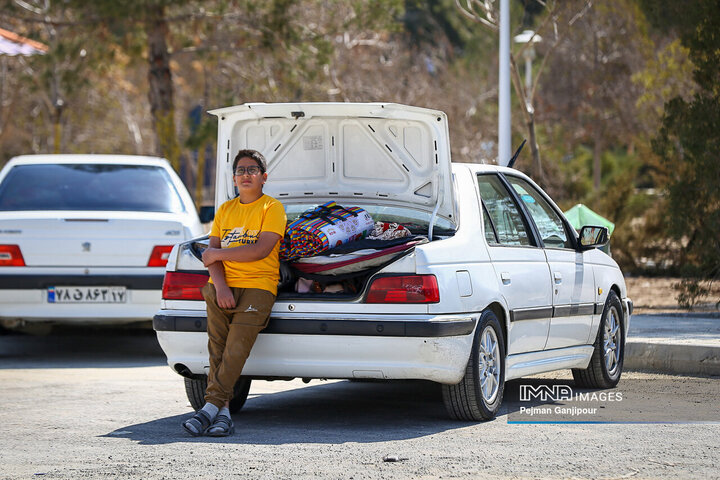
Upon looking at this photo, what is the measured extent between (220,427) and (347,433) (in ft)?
2.28

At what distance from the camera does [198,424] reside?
6.60m

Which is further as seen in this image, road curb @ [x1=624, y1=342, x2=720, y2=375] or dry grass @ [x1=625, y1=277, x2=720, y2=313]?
dry grass @ [x1=625, y1=277, x2=720, y2=313]

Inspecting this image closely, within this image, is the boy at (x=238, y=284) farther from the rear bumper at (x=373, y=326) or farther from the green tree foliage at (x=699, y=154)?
the green tree foliage at (x=699, y=154)

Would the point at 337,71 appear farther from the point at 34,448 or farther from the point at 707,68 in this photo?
the point at 34,448

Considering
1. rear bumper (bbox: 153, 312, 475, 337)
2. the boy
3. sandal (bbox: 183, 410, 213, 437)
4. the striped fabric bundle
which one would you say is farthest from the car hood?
sandal (bbox: 183, 410, 213, 437)

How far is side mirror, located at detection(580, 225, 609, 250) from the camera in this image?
8.52 metres

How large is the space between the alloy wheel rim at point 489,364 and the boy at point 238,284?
47.5 inches

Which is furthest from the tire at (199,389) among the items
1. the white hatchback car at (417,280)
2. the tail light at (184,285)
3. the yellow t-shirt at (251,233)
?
the yellow t-shirt at (251,233)

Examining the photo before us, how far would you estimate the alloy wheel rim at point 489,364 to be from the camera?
706 centimetres

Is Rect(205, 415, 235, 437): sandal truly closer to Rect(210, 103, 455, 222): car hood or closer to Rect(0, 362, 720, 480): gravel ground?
Rect(0, 362, 720, 480): gravel ground

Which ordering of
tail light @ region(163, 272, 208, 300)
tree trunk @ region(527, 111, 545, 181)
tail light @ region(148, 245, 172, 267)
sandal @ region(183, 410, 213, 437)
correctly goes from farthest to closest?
tree trunk @ region(527, 111, 545, 181) < tail light @ region(148, 245, 172, 267) < tail light @ region(163, 272, 208, 300) < sandal @ region(183, 410, 213, 437)

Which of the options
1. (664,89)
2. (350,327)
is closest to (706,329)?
(350,327)

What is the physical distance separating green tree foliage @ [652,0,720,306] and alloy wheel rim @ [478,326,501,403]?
6.54 meters

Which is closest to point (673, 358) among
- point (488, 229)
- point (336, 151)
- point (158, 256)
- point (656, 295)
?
point (488, 229)
